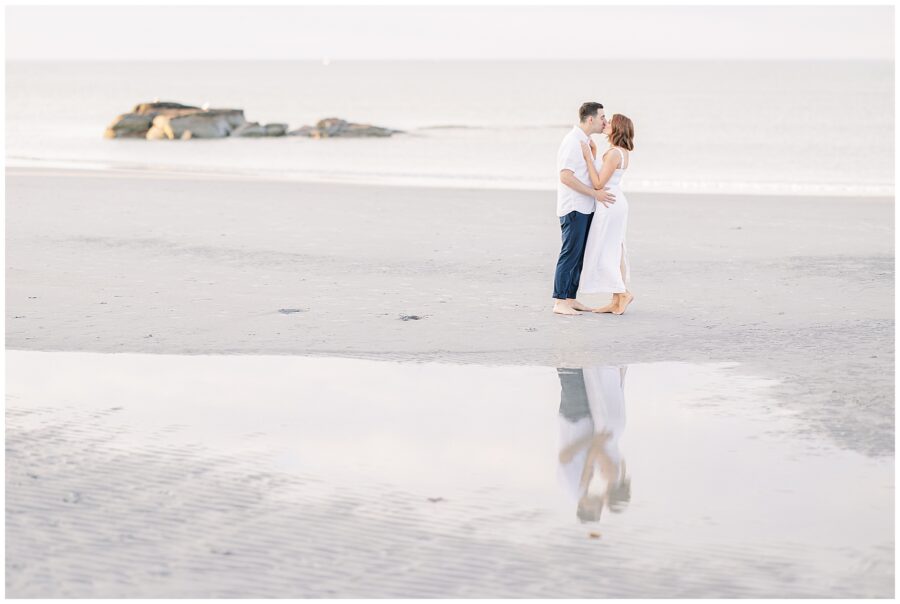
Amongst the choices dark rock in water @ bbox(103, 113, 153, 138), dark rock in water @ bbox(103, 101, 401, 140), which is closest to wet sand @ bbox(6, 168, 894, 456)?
dark rock in water @ bbox(103, 101, 401, 140)

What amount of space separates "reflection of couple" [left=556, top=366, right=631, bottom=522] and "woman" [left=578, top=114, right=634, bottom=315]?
6.73ft

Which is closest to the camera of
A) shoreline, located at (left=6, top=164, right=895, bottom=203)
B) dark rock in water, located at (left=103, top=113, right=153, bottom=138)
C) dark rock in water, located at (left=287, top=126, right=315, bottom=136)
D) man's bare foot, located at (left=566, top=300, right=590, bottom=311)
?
man's bare foot, located at (left=566, top=300, right=590, bottom=311)

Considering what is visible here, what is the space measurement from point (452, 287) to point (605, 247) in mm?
1727

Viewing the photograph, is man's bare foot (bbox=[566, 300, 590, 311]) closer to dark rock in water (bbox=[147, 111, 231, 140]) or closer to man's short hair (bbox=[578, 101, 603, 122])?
man's short hair (bbox=[578, 101, 603, 122])

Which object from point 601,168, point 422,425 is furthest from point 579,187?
point 422,425

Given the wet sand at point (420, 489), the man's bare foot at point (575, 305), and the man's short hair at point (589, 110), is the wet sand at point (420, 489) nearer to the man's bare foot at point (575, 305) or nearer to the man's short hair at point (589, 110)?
the man's bare foot at point (575, 305)

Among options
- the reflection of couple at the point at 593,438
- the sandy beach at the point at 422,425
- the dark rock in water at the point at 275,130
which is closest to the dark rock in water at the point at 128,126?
the dark rock in water at the point at 275,130

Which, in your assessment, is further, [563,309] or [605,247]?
[605,247]

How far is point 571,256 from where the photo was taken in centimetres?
979

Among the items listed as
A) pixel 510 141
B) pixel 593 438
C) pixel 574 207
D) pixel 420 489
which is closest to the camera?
pixel 420 489

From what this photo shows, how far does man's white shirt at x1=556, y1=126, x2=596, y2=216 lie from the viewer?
959 centimetres

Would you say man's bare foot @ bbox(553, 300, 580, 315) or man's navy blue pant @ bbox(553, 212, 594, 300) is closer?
man's bare foot @ bbox(553, 300, 580, 315)

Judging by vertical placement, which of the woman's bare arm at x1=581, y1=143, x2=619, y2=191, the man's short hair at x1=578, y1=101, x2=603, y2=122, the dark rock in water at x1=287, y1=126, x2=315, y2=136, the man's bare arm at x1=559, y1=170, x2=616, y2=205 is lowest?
the dark rock in water at x1=287, y1=126, x2=315, y2=136

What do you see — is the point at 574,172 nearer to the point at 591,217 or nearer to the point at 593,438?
the point at 591,217
